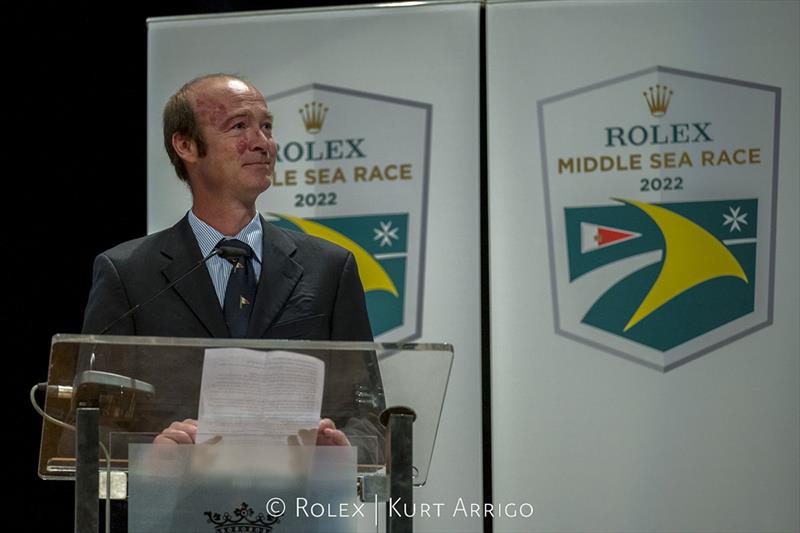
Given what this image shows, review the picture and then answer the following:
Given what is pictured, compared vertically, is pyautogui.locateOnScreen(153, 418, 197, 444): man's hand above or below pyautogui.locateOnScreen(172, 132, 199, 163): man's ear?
below

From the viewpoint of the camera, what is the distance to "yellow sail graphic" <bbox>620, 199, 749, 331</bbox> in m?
4.45

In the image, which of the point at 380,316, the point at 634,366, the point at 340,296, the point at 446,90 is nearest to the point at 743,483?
the point at 634,366

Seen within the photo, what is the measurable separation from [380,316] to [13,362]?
1.54m

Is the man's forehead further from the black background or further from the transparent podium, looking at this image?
the black background

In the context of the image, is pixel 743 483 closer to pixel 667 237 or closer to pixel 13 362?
pixel 667 237

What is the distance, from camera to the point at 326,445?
206 centimetres

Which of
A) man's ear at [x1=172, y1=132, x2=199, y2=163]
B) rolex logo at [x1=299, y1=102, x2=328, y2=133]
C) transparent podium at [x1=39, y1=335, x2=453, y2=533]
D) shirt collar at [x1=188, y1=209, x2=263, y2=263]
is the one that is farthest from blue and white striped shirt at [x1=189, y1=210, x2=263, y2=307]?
rolex logo at [x1=299, y1=102, x2=328, y2=133]

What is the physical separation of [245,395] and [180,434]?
12cm

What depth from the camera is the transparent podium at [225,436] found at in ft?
6.64

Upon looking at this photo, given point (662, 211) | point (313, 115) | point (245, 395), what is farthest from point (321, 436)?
point (313, 115)

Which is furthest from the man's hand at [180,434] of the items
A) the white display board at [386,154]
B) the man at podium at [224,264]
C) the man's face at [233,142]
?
the white display board at [386,154]

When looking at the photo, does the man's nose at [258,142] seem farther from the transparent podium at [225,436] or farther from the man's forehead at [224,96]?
the transparent podium at [225,436]

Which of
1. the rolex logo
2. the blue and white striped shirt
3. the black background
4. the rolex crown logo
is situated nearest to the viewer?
the blue and white striped shirt
